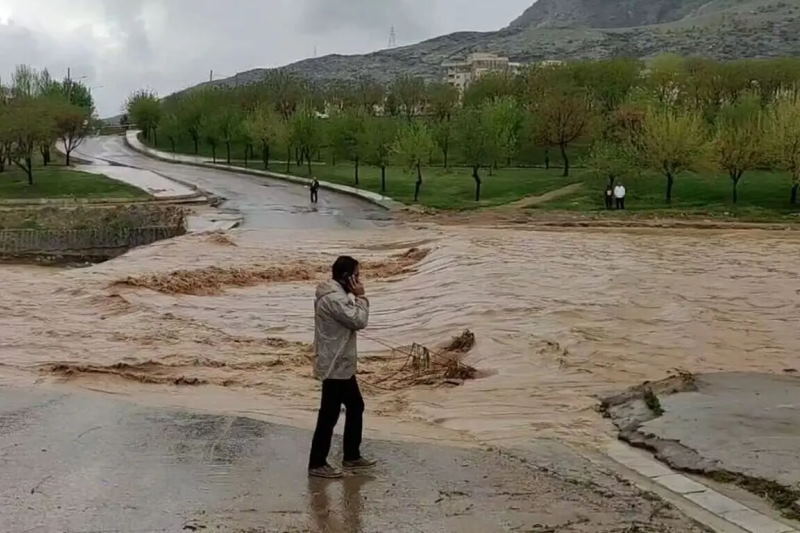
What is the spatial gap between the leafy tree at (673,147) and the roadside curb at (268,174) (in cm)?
1406

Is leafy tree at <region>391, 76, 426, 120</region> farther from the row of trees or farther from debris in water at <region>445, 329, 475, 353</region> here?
debris in water at <region>445, 329, 475, 353</region>

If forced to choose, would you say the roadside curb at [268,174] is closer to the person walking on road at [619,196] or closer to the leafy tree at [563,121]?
the person walking on road at [619,196]

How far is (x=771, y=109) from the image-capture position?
56.8 meters

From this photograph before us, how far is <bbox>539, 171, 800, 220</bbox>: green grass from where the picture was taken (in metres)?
47.5

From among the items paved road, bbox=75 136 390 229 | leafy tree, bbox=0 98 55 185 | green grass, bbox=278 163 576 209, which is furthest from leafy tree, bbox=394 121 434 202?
leafy tree, bbox=0 98 55 185

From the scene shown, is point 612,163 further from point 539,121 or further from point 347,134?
point 347,134

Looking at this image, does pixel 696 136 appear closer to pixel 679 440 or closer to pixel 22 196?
pixel 22 196

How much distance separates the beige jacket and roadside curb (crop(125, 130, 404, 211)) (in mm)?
43931

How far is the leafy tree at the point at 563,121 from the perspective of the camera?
2726 inches

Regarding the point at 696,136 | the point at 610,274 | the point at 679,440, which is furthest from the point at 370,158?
the point at 679,440

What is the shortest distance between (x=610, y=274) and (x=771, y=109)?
114 feet

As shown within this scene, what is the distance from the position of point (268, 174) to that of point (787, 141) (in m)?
38.3

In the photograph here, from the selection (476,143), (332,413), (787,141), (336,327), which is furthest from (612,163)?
(336,327)

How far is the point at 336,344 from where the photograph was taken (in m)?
8.05
